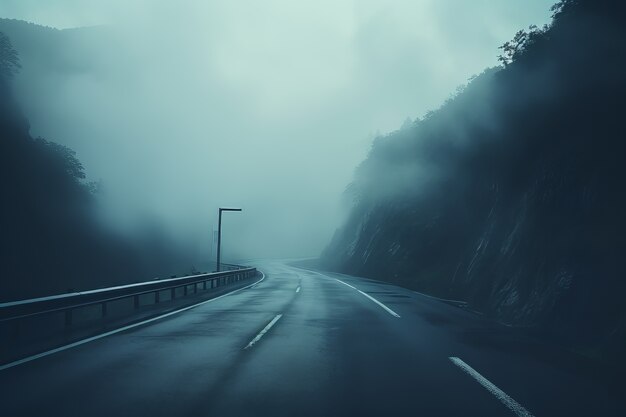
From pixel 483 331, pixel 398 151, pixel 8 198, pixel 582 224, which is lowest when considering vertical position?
pixel 483 331

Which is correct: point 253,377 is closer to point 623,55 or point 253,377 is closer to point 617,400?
→ point 617,400

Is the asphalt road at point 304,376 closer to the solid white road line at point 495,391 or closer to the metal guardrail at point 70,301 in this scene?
the solid white road line at point 495,391

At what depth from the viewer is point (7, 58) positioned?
5056cm

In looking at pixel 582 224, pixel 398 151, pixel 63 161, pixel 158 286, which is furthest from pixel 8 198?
pixel 582 224

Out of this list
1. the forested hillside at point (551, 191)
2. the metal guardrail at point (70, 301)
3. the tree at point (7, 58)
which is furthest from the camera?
the tree at point (7, 58)

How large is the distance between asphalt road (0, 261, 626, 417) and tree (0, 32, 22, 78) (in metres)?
57.0

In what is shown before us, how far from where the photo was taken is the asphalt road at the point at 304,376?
458 centimetres

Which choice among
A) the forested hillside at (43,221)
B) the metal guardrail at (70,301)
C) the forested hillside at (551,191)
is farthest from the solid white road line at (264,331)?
the forested hillside at (43,221)

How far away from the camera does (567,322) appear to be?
996 centimetres

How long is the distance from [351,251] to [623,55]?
4387 cm

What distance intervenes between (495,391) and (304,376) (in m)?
2.55

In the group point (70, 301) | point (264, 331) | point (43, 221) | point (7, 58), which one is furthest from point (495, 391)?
point (7, 58)

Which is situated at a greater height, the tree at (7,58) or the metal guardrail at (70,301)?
the tree at (7,58)

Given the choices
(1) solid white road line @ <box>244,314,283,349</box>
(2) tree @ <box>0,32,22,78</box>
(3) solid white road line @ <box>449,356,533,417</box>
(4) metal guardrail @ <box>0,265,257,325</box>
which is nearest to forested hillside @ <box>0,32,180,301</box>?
(2) tree @ <box>0,32,22,78</box>
